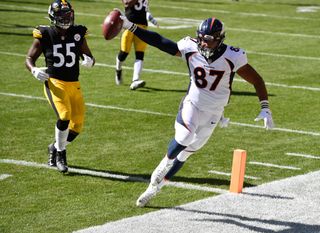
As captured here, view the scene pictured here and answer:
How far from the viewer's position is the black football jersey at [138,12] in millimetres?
14273

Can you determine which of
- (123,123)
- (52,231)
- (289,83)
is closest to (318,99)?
(289,83)

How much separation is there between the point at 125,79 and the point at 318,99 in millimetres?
3688

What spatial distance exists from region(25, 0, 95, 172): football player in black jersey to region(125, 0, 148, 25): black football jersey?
15.8 ft

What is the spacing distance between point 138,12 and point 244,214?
7255 mm

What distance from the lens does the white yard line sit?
23.9 feet

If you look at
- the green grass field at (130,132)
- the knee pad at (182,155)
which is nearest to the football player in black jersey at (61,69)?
the green grass field at (130,132)

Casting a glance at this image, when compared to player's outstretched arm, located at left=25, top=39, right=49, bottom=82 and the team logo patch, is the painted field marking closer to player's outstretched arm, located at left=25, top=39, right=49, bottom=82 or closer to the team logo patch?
the team logo patch

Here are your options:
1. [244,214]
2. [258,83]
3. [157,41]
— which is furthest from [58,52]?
[244,214]

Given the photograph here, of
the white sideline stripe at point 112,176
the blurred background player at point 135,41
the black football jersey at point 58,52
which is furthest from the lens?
the blurred background player at point 135,41

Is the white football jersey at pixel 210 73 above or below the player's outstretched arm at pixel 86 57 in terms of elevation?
above

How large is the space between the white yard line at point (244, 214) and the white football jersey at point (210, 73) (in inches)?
39.7

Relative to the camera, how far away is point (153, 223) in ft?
24.2

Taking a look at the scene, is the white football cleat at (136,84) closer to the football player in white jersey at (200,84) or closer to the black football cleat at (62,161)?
the black football cleat at (62,161)

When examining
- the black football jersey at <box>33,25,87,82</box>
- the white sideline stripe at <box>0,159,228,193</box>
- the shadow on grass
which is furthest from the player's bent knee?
the black football jersey at <box>33,25,87,82</box>
